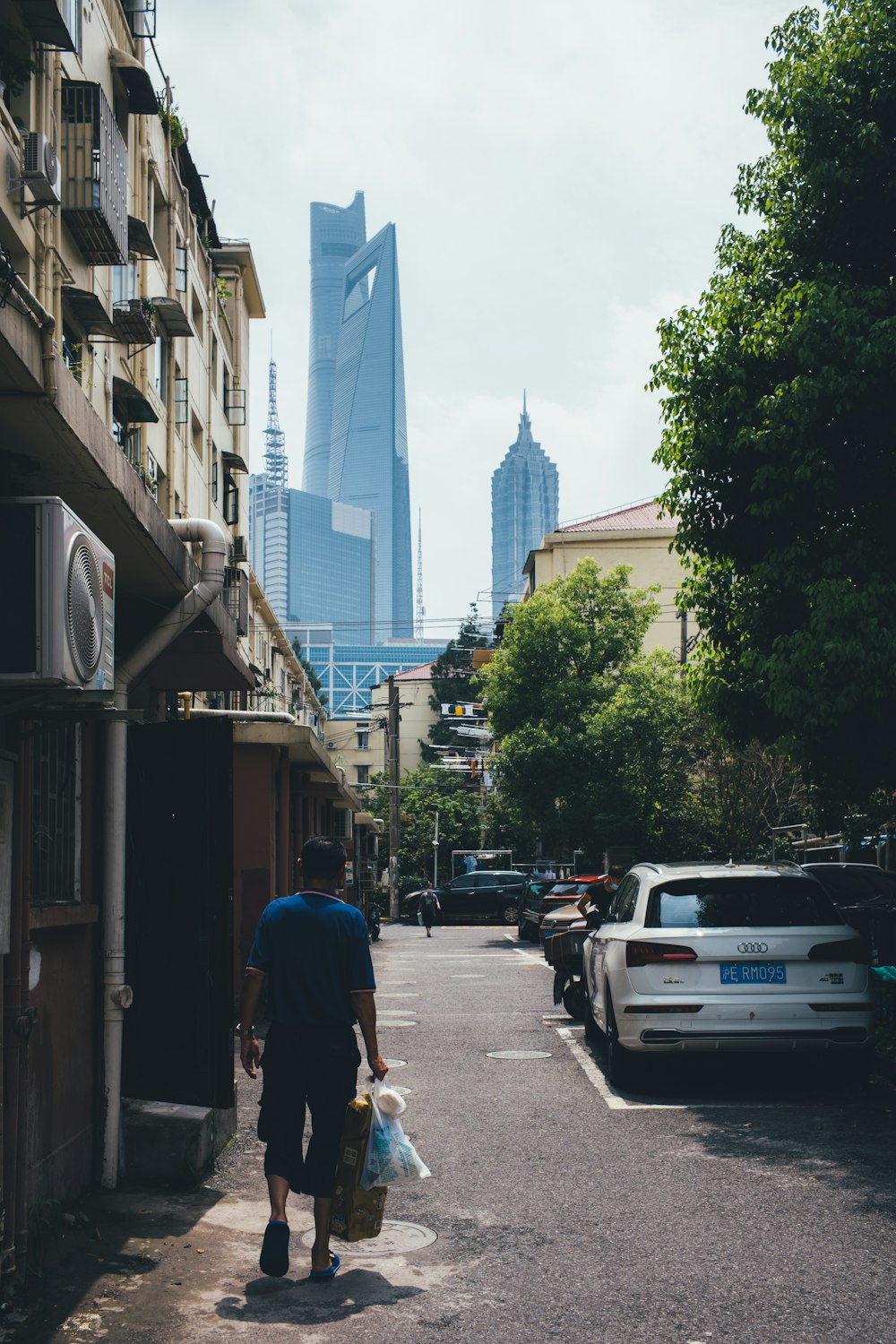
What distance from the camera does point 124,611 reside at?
823cm

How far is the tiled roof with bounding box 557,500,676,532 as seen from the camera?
5866 centimetres

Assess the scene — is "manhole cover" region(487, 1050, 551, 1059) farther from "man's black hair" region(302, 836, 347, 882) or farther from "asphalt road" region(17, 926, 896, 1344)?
"man's black hair" region(302, 836, 347, 882)

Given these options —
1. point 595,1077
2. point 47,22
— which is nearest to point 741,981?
point 595,1077

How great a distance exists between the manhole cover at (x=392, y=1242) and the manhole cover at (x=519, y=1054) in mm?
5707

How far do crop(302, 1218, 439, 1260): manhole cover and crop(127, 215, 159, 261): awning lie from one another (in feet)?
52.7

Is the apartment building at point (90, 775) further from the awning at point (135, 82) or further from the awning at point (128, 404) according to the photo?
the awning at point (128, 404)

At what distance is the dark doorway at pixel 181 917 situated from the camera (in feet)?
23.9

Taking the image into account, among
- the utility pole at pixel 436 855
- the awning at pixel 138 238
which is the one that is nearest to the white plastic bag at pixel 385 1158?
the awning at pixel 138 238

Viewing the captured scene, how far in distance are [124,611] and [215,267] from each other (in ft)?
97.0

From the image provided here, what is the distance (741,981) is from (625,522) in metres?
51.3

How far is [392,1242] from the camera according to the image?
6.16m

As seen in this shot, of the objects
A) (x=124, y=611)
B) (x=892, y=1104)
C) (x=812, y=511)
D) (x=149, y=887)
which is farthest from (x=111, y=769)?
(x=812, y=511)

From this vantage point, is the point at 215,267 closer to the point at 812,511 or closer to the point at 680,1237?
the point at 812,511

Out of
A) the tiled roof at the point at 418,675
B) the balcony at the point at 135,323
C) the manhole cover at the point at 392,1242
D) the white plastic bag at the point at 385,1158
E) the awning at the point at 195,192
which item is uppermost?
the awning at the point at 195,192
